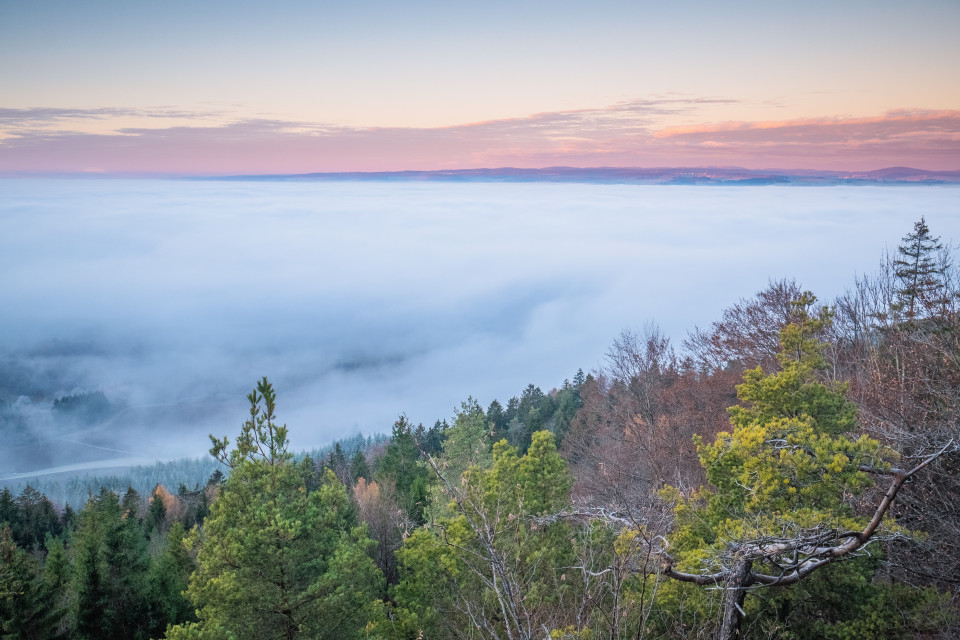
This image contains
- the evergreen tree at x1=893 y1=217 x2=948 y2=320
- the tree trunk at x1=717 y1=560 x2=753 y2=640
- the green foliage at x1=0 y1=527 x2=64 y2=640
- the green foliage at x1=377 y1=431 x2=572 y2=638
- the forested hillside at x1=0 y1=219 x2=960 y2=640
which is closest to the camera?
the tree trunk at x1=717 y1=560 x2=753 y2=640

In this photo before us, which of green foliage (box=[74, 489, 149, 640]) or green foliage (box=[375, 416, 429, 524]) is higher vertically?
green foliage (box=[74, 489, 149, 640])

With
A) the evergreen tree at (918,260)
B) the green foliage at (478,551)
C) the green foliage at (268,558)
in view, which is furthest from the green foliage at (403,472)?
the evergreen tree at (918,260)

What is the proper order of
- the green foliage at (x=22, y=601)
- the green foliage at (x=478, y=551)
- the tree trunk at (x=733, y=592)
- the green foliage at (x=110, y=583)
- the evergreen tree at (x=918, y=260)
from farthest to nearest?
1. the evergreen tree at (x=918, y=260)
2. the green foliage at (x=110, y=583)
3. the green foliage at (x=22, y=601)
4. the green foliage at (x=478, y=551)
5. the tree trunk at (x=733, y=592)

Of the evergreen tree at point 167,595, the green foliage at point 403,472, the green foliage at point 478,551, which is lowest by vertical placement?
the green foliage at point 403,472

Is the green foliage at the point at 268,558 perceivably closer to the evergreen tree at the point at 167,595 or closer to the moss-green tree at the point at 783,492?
the moss-green tree at the point at 783,492

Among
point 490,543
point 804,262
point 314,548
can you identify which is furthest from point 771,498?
point 804,262

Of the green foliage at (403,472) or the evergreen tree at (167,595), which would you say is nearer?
the evergreen tree at (167,595)

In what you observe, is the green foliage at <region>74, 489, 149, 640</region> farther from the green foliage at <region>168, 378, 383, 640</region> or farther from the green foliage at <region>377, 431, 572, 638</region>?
the green foliage at <region>377, 431, 572, 638</region>

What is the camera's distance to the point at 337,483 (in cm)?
1788

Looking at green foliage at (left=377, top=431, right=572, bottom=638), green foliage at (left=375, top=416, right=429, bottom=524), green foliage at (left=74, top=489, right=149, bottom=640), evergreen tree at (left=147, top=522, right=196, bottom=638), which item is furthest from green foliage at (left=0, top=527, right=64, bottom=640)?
green foliage at (left=375, top=416, right=429, bottom=524)

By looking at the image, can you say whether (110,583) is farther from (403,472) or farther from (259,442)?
(403,472)

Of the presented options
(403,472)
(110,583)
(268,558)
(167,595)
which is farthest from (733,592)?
(403,472)

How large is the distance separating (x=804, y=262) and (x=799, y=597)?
18330 cm

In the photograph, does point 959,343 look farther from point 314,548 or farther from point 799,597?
point 314,548
